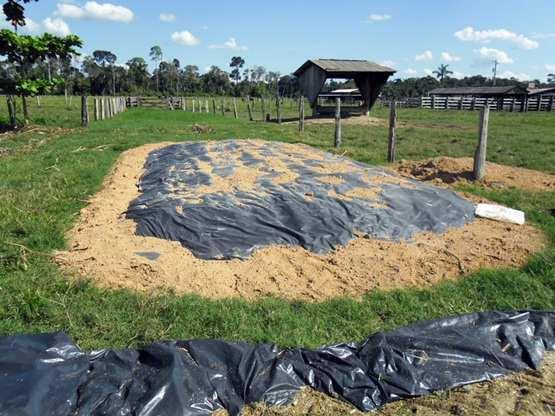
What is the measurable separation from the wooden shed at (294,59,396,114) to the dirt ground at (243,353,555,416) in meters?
24.0

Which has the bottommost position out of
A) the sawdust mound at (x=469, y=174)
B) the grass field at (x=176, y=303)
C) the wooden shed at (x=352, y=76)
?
the grass field at (x=176, y=303)

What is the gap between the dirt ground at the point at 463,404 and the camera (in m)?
3.13

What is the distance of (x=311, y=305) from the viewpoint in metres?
4.55

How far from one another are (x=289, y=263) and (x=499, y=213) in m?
3.42

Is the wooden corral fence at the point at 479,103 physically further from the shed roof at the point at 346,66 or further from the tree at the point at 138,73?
the tree at the point at 138,73

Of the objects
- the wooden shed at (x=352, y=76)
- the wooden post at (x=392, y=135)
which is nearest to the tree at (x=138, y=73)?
the wooden shed at (x=352, y=76)

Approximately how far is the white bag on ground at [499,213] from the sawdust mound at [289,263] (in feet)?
1.42

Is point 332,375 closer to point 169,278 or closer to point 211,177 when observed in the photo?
point 169,278

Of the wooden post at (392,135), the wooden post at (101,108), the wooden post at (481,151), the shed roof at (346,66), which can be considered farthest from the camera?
the shed roof at (346,66)

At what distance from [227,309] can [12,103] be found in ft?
54.0

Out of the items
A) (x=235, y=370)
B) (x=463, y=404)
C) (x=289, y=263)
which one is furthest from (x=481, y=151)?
(x=235, y=370)

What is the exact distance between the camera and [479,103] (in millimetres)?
42375

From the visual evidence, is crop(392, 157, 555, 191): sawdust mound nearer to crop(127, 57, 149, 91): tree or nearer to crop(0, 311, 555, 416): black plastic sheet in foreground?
crop(0, 311, 555, 416): black plastic sheet in foreground

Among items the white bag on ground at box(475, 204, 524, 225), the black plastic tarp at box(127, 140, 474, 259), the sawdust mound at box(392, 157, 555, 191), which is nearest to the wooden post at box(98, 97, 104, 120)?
the black plastic tarp at box(127, 140, 474, 259)
